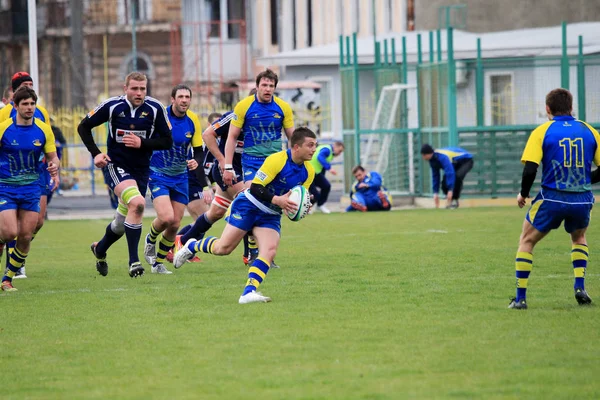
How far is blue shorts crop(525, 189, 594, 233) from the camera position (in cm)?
953

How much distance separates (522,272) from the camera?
9.49m

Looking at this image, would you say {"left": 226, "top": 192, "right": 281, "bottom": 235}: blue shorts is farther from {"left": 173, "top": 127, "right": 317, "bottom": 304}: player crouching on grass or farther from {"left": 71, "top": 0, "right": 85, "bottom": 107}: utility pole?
{"left": 71, "top": 0, "right": 85, "bottom": 107}: utility pole

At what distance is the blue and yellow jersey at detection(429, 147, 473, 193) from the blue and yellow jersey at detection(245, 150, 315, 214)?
45.7ft

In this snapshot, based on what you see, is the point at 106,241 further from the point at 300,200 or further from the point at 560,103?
the point at 560,103

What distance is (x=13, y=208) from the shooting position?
38.3 feet

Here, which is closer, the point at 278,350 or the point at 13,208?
the point at 278,350

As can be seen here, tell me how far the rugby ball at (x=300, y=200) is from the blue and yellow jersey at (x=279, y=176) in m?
0.27

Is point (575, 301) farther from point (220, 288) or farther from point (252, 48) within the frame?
point (252, 48)

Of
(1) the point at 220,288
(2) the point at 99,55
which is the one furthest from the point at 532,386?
(2) the point at 99,55

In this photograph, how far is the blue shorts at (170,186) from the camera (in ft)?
44.0

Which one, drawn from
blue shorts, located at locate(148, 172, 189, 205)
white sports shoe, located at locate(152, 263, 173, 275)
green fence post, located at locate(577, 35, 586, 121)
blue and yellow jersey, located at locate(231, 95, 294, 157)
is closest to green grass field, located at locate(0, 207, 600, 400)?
white sports shoe, located at locate(152, 263, 173, 275)

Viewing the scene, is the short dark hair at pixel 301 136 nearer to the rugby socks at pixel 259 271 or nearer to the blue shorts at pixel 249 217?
the blue shorts at pixel 249 217

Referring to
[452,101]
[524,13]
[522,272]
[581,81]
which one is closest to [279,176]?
[522,272]

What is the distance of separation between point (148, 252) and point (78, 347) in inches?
217
